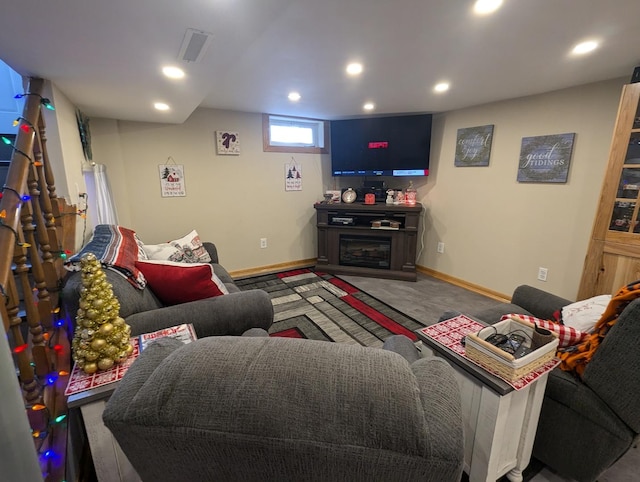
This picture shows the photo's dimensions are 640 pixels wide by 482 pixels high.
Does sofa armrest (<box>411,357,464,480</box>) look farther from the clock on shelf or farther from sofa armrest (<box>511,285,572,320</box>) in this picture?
the clock on shelf

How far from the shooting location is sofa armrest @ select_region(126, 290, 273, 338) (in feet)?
4.50

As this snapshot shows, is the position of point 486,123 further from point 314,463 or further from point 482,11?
point 314,463

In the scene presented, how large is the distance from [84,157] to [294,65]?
6.54 ft

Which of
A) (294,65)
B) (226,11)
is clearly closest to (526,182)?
(294,65)

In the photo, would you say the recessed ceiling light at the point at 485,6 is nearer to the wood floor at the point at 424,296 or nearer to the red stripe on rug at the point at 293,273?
the wood floor at the point at 424,296

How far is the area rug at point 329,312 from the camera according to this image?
8.06 ft

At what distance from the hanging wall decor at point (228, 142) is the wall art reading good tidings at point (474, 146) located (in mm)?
2709

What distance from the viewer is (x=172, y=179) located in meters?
3.34

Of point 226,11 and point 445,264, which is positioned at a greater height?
point 226,11

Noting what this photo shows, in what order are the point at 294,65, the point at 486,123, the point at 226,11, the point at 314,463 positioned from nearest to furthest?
the point at 314,463 → the point at 226,11 → the point at 294,65 → the point at 486,123

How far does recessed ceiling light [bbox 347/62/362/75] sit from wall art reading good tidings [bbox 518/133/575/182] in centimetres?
191

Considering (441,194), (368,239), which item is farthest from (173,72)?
(441,194)

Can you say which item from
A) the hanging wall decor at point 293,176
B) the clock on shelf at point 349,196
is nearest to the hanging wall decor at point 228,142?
the hanging wall decor at point 293,176

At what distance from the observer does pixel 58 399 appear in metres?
1.19
